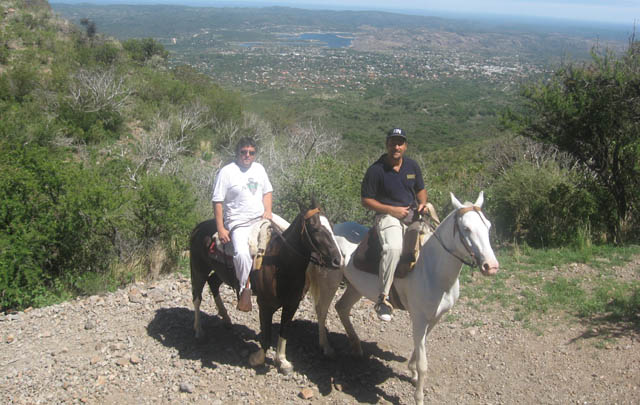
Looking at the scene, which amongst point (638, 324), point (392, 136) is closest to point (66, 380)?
point (392, 136)

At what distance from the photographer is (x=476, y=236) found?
403 cm

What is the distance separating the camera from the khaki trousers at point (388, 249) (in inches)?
187

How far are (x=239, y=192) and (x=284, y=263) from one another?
3.23ft

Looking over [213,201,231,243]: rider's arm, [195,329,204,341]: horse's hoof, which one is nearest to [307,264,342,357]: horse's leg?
[213,201,231,243]: rider's arm

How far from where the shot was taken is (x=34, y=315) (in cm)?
652

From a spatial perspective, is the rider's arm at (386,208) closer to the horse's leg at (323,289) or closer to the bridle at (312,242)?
the bridle at (312,242)

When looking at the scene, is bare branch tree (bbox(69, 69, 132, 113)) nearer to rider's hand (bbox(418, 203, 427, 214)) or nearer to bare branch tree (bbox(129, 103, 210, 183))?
bare branch tree (bbox(129, 103, 210, 183))

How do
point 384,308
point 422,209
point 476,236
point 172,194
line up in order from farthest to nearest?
point 172,194 → point 422,209 → point 384,308 → point 476,236

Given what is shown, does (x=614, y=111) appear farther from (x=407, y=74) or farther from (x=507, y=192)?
(x=407, y=74)

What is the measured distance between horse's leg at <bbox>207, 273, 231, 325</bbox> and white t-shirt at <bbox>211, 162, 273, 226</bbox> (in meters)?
1.26

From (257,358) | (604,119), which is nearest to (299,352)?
(257,358)

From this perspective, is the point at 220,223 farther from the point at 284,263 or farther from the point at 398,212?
the point at 398,212

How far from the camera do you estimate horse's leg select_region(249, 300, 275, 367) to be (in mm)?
5220

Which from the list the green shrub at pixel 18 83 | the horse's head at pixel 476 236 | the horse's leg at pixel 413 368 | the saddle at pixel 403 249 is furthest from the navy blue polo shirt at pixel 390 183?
the green shrub at pixel 18 83
